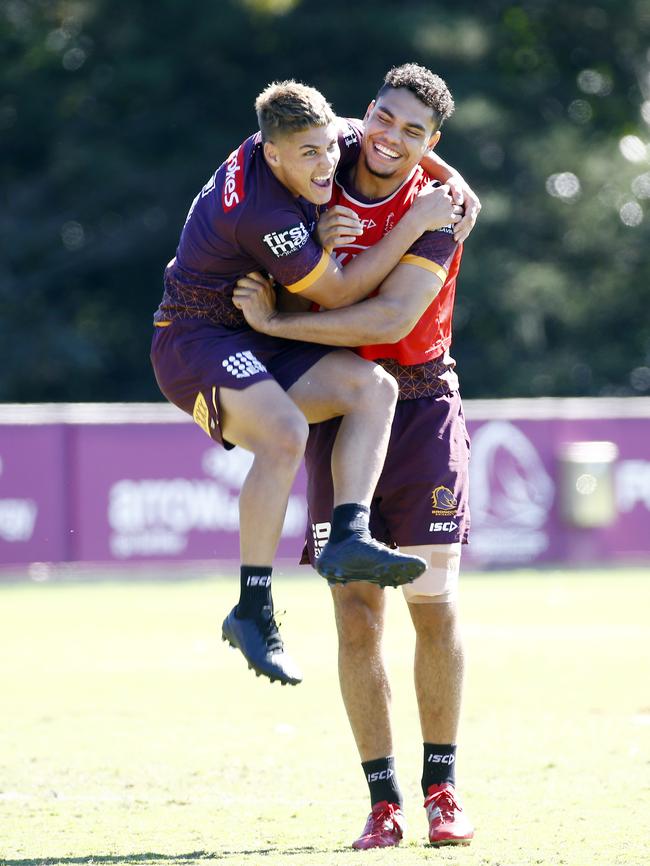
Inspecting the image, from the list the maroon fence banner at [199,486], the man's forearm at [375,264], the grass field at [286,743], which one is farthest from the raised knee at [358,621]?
the maroon fence banner at [199,486]

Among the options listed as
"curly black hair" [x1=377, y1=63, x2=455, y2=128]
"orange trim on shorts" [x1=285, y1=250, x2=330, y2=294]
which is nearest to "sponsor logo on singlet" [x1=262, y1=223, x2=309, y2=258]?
"orange trim on shorts" [x1=285, y1=250, x2=330, y2=294]

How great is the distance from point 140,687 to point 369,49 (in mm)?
20849

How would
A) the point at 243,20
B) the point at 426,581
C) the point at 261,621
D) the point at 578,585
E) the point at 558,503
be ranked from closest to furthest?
1. the point at 261,621
2. the point at 426,581
3. the point at 578,585
4. the point at 558,503
5. the point at 243,20

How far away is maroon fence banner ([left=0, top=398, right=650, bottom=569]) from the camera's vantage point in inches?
670

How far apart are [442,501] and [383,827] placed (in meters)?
1.19

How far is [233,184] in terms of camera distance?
5.77m

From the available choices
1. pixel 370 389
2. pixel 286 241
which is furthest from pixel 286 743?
pixel 286 241

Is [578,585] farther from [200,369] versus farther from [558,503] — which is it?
[200,369]

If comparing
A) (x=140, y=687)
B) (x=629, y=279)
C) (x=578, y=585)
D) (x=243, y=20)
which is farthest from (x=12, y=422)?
(x=629, y=279)

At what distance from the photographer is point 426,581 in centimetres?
601

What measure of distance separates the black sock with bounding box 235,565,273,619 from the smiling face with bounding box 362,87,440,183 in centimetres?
150

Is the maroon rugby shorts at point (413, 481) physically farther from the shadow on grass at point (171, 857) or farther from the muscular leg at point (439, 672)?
the shadow on grass at point (171, 857)

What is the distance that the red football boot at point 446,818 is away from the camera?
5734 millimetres

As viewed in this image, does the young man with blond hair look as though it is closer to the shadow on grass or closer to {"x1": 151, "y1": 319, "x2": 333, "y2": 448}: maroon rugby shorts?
{"x1": 151, "y1": 319, "x2": 333, "y2": 448}: maroon rugby shorts
